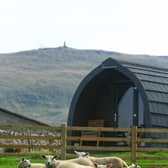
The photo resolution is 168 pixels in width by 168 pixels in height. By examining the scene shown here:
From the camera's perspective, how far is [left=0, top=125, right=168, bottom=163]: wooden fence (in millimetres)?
23156

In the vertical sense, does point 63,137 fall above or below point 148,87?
below

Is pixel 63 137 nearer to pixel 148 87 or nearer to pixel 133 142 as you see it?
pixel 133 142

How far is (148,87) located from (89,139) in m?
6.67

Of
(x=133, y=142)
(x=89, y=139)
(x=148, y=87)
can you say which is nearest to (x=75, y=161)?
(x=133, y=142)

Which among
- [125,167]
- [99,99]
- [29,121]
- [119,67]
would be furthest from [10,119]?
[125,167]

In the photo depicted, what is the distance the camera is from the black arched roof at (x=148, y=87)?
29.5m

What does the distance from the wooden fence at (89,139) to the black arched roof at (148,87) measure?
2.11 feet

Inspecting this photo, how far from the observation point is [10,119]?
3725 cm

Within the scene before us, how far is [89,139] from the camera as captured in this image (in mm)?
24047

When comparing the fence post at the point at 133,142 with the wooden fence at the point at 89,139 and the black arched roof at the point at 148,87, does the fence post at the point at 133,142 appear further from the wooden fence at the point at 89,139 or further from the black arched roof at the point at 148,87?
the black arched roof at the point at 148,87

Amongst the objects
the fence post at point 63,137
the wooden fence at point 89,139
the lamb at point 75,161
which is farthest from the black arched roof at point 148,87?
the lamb at point 75,161

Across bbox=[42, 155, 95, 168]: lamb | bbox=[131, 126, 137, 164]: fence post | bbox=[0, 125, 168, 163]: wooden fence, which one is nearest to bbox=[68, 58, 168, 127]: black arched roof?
bbox=[0, 125, 168, 163]: wooden fence

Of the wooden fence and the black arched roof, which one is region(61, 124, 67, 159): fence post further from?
the black arched roof

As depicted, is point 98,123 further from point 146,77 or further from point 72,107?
point 146,77
